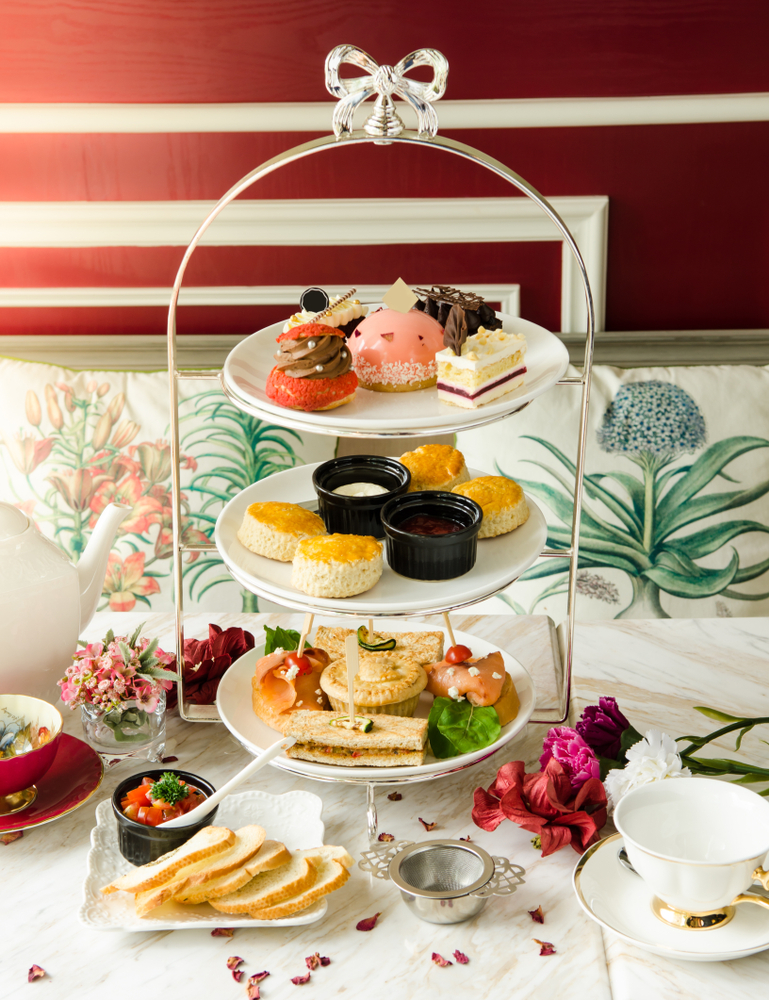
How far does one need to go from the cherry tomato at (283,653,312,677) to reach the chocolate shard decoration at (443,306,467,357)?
1.58 ft

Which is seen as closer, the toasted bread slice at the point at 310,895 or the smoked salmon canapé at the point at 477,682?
the toasted bread slice at the point at 310,895

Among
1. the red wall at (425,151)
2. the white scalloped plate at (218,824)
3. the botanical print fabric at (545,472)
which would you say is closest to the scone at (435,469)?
the white scalloped plate at (218,824)

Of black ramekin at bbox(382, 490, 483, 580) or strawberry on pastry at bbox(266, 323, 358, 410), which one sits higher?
strawberry on pastry at bbox(266, 323, 358, 410)

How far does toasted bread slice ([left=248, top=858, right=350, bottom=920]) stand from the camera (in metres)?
1.09

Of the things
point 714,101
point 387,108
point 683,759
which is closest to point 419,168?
point 714,101

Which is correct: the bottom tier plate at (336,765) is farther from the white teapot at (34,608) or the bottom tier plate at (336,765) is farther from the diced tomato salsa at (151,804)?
the white teapot at (34,608)

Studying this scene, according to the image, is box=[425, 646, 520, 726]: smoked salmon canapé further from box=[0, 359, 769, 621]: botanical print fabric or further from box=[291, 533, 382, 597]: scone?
box=[0, 359, 769, 621]: botanical print fabric

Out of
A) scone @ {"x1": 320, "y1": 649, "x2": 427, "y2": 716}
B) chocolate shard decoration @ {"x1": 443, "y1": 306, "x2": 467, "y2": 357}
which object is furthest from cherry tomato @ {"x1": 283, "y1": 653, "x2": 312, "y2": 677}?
chocolate shard decoration @ {"x1": 443, "y1": 306, "x2": 467, "y2": 357}

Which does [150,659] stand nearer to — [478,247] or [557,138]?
[478,247]

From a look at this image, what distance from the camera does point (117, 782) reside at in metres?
1.37

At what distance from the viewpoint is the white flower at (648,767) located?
1.16m

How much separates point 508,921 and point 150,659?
0.60 metres

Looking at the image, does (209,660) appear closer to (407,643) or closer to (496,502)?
(407,643)

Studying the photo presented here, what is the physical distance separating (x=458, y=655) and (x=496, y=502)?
0.22 meters
